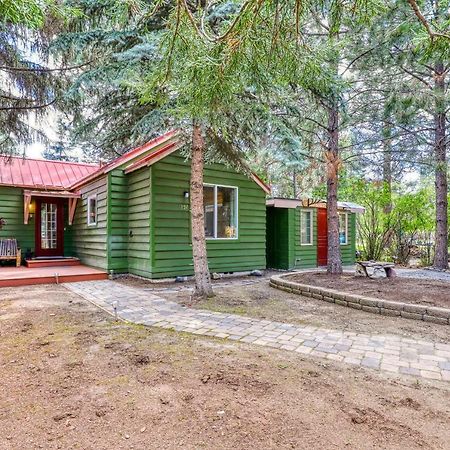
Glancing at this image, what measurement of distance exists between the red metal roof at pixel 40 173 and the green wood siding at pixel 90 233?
1344mm

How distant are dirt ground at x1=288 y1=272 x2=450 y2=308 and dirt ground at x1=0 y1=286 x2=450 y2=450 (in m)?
2.80

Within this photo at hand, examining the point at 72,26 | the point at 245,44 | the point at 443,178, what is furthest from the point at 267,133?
the point at 443,178

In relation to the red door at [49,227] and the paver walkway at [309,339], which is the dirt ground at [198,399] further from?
the red door at [49,227]

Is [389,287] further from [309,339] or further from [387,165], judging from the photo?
[387,165]

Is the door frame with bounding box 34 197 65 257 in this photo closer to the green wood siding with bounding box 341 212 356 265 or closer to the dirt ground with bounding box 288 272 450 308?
the dirt ground with bounding box 288 272 450 308

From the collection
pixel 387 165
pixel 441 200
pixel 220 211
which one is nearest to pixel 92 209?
pixel 220 211

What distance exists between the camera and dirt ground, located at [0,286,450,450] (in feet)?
6.15

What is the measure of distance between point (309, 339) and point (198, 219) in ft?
8.88

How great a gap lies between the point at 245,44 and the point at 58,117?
200 inches

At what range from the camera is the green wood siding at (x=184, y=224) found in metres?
7.36

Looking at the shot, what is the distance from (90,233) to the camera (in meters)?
9.17

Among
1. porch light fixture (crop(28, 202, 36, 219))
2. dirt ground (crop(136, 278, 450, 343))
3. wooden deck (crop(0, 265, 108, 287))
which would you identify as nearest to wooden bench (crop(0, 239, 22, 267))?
porch light fixture (crop(28, 202, 36, 219))

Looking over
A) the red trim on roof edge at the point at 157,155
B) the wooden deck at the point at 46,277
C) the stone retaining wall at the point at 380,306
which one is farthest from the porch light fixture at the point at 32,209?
the stone retaining wall at the point at 380,306

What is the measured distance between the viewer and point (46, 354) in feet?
10.3
